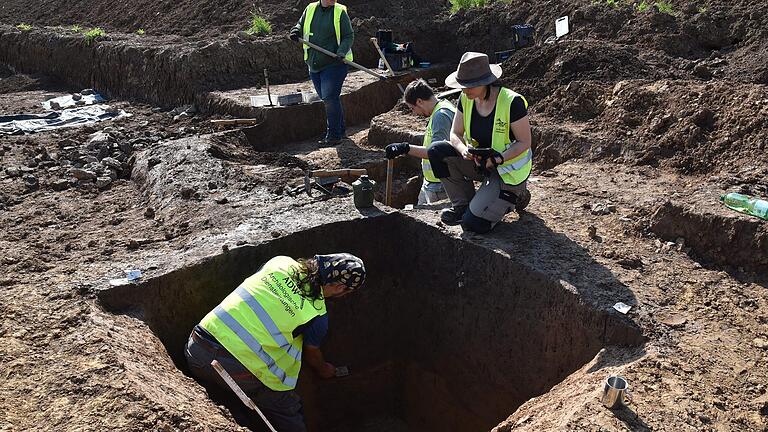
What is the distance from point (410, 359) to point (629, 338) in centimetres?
233

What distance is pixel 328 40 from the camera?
26.2 feet

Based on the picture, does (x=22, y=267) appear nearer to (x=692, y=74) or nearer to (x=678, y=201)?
(x=678, y=201)

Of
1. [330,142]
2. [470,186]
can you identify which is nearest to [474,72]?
[470,186]

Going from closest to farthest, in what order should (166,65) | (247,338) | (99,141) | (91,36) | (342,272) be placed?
1. (247,338)
2. (342,272)
3. (99,141)
4. (166,65)
5. (91,36)

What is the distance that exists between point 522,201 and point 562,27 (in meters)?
→ 5.23

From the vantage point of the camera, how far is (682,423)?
3209 millimetres

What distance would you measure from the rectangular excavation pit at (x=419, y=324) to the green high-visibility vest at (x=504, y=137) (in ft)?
1.85

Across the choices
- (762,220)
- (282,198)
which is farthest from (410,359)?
(762,220)

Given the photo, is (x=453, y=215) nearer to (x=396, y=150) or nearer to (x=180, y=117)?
(x=396, y=150)

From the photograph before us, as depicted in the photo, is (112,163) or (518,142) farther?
(112,163)

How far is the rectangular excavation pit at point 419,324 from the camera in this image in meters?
4.48

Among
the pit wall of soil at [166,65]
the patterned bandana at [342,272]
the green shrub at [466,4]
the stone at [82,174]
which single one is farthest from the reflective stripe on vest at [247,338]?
the green shrub at [466,4]

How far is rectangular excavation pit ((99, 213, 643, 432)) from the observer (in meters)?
4.48

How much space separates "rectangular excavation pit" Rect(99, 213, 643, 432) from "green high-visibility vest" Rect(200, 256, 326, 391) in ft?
2.68
